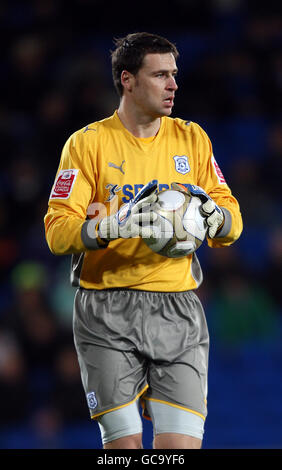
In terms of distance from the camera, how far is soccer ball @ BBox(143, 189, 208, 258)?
2777mm

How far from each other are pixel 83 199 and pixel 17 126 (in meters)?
4.54

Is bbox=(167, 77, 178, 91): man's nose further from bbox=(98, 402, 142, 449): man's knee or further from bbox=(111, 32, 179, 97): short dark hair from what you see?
bbox=(98, 402, 142, 449): man's knee

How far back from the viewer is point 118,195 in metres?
3.01

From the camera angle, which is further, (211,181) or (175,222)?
(211,181)

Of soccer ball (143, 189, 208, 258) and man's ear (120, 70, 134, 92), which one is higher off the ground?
man's ear (120, 70, 134, 92)

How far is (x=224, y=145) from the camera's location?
290 inches

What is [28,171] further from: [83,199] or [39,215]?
[83,199]

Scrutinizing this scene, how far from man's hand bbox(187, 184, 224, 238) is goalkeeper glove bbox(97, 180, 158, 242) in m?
0.17

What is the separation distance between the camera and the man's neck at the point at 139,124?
3.13 meters

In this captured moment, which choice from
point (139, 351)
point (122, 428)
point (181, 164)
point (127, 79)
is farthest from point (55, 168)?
point (122, 428)

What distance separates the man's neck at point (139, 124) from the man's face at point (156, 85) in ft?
0.10

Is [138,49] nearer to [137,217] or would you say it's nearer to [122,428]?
[137,217]

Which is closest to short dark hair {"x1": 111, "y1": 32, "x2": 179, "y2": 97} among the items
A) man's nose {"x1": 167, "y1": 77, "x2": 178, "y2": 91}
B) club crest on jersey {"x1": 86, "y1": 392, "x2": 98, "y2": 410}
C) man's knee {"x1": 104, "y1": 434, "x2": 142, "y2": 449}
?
man's nose {"x1": 167, "y1": 77, "x2": 178, "y2": 91}

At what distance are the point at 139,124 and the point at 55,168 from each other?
3705 millimetres
